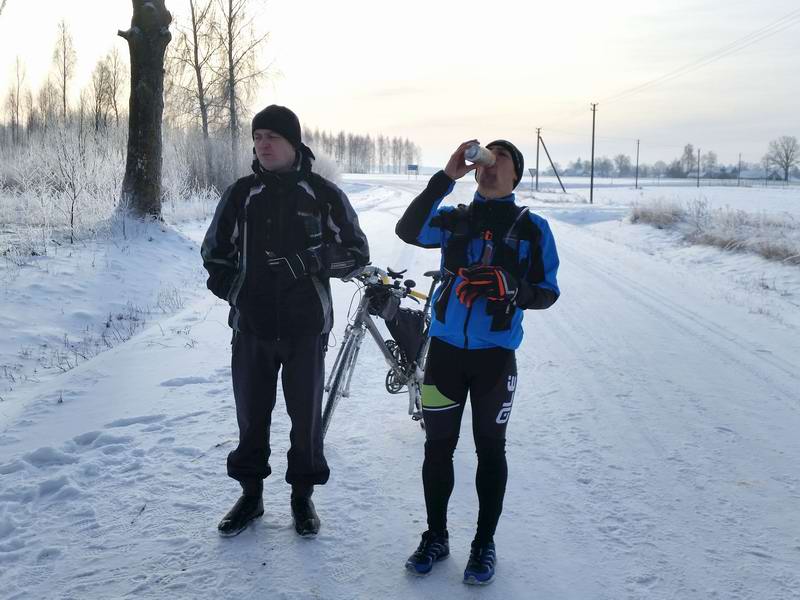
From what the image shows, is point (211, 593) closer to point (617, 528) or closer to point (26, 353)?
point (617, 528)

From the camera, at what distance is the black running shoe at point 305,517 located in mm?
2977

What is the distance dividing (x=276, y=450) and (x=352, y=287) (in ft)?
17.7

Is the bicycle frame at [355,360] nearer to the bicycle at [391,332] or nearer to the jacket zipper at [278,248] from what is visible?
the bicycle at [391,332]

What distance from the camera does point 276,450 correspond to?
155 inches

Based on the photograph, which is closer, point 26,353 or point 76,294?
point 26,353

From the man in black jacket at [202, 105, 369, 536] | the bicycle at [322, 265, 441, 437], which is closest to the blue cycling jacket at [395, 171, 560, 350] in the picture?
the man in black jacket at [202, 105, 369, 536]

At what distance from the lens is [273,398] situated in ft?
10.2

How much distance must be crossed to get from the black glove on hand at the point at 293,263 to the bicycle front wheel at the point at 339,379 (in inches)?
39.3

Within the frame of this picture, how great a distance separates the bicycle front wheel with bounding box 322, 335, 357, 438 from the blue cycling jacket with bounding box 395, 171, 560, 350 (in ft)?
3.84

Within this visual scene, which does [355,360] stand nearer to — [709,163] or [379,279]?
[379,279]

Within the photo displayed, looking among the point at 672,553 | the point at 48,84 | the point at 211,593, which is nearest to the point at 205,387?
the point at 211,593

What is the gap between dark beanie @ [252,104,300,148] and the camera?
2.89m

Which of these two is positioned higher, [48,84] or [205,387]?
[48,84]

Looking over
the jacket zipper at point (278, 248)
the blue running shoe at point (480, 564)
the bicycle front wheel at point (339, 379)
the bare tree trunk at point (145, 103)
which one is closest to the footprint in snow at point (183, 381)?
the bicycle front wheel at point (339, 379)
